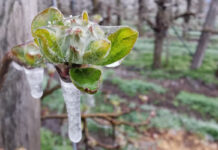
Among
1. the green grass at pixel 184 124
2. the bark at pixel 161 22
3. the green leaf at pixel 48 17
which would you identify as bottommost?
the green grass at pixel 184 124

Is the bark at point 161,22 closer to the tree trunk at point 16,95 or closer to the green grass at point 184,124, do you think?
the green grass at point 184,124

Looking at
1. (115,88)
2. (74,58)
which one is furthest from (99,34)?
(115,88)

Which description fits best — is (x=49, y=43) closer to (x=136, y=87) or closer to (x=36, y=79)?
(x=36, y=79)

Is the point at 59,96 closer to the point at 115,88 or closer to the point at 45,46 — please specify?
the point at 115,88

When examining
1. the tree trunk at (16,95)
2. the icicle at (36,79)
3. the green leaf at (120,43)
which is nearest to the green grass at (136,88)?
the tree trunk at (16,95)

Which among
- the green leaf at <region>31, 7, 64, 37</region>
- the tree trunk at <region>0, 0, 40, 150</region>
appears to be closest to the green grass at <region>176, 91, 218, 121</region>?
the tree trunk at <region>0, 0, 40, 150</region>
